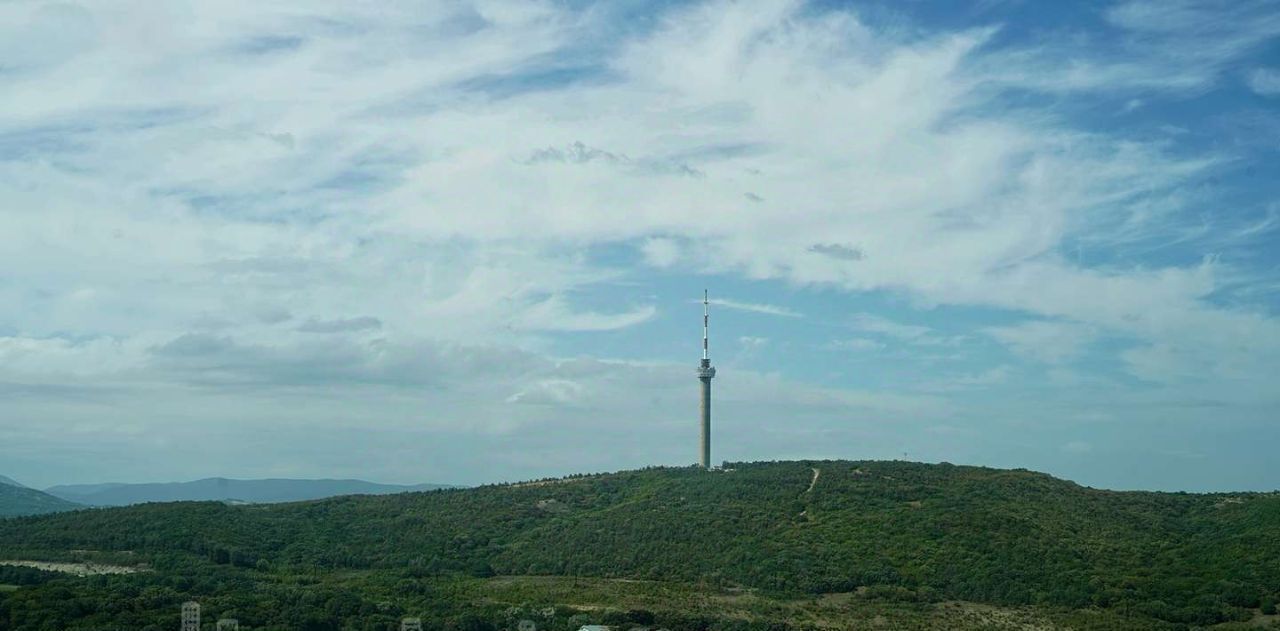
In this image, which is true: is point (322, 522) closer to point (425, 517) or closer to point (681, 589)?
point (425, 517)

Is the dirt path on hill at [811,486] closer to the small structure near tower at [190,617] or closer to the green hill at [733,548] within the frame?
the green hill at [733,548]

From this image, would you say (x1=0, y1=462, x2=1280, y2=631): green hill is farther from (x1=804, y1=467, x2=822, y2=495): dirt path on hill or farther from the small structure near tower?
the small structure near tower

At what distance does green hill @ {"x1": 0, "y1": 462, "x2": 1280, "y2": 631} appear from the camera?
249 ft

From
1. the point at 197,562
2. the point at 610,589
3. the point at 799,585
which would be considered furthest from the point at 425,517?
the point at 799,585

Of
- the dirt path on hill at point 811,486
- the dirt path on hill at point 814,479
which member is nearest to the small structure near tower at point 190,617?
the dirt path on hill at point 811,486

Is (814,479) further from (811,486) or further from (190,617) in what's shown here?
(190,617)

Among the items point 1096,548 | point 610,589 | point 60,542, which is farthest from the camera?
point 60,542

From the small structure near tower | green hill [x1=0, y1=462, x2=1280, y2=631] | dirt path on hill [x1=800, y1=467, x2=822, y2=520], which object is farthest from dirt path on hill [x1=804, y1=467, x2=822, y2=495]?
the small structure near tower

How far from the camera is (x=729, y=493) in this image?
11594cm

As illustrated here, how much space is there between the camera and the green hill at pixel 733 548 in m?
75.8

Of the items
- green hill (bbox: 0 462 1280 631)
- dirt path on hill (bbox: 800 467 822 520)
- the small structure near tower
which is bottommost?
the small structure near tower

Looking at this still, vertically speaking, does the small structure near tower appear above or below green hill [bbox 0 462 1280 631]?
below

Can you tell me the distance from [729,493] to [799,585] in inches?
1257

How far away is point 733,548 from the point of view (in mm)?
95938
